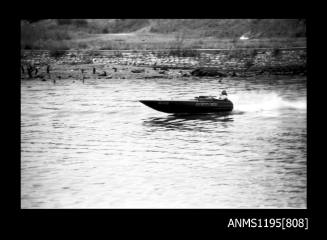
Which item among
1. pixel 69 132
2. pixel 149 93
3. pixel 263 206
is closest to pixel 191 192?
pixel 263 206

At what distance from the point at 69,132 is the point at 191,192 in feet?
32.0

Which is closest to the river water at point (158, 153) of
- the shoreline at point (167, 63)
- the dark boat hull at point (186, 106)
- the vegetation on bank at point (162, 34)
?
the dark boat hull at point (186, 106)

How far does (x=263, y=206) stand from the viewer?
42.6ft

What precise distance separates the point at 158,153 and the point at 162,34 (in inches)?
1677

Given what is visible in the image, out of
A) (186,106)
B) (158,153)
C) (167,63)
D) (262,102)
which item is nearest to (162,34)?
(167,63)

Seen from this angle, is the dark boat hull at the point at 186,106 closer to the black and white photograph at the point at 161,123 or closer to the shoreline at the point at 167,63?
the black and white photograph at the point at 161,123

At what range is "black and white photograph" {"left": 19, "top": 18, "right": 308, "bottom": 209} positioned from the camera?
46.3 feet

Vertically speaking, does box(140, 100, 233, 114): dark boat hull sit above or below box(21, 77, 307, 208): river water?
above

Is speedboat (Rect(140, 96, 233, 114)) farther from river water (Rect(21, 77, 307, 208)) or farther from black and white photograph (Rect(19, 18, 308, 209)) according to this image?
river water (Rect(21, 77, 307, 208))

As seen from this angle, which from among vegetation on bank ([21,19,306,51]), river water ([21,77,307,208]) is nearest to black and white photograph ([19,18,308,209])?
river water ([21,77,307,208])

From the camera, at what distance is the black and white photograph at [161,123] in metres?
14.1

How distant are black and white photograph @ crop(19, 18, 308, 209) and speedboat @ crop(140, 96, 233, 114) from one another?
55mm

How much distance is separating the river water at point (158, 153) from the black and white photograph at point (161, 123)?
0.17 feet
